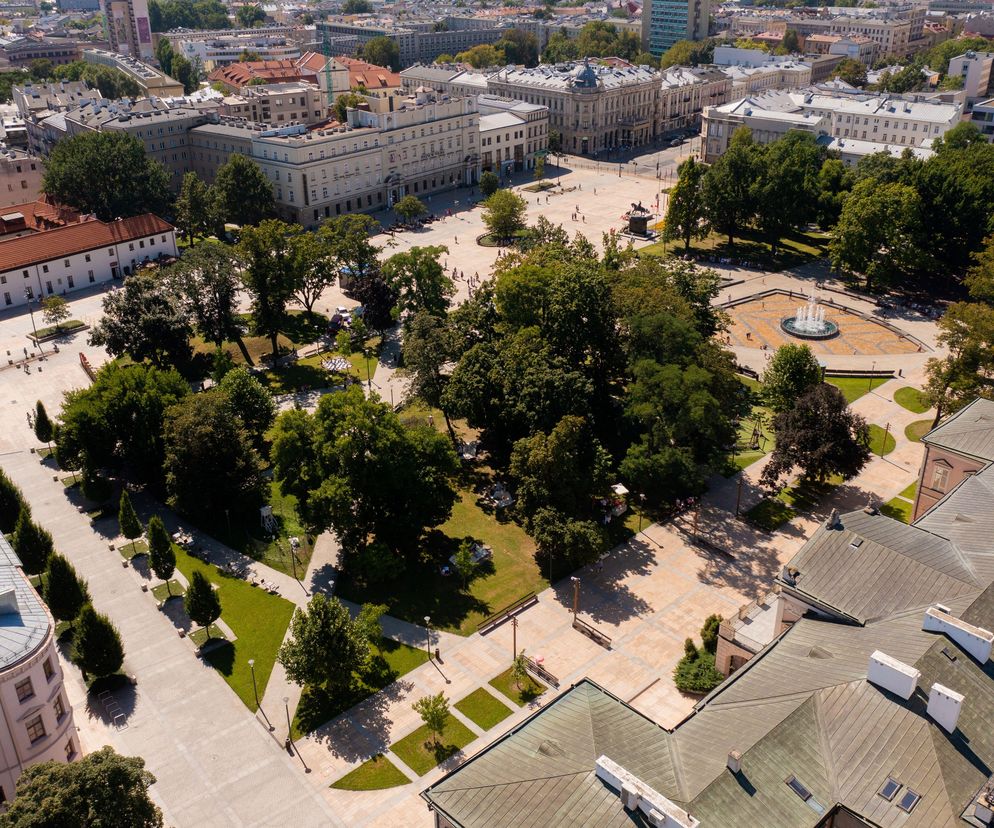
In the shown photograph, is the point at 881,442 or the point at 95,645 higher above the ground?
the point at 95,645

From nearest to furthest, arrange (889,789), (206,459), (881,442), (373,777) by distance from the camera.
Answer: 1. (889,789)
2. (373,777)
3. (206,459)
4. (881,442)

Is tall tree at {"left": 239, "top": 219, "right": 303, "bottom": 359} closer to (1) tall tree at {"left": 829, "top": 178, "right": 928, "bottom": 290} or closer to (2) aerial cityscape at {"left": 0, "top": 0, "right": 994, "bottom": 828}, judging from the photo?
(2) aerial cityscape at {"left": 0, "top": 0, "right": 994, "bottom": 828}

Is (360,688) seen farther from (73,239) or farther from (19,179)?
(19,179)

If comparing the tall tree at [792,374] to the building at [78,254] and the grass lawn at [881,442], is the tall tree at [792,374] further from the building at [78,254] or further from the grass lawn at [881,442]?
the building at [78,254]

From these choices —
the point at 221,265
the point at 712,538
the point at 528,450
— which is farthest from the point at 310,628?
the point at 221,265

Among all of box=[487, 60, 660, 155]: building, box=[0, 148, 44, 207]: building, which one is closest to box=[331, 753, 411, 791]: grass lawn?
box=[0, 148, 44, 207]: building

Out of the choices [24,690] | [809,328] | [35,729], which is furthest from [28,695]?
[809,328]

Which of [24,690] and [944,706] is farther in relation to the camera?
[24,690]
